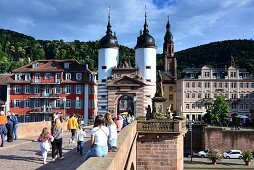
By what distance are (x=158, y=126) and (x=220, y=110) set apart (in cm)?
4614

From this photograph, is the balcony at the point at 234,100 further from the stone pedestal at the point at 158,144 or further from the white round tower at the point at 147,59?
the stone pedestal at the point at 158,144

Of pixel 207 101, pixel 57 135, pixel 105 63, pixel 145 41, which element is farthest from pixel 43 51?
pixel 57 135

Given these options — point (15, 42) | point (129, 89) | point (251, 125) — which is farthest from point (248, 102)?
point (15, 42)

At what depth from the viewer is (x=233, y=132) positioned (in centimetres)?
5772

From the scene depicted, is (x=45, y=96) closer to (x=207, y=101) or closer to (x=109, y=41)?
(x=109, y=41)

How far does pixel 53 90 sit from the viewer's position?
2306 inches

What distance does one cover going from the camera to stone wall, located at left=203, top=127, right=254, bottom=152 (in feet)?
188

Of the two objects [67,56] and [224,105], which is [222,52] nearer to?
[67,56]

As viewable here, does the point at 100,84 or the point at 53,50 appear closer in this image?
the point at 100,84

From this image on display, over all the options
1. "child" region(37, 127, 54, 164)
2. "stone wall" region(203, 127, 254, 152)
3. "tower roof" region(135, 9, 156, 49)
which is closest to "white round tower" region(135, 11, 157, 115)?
"tower roof" region(135, 9, 156, 49)

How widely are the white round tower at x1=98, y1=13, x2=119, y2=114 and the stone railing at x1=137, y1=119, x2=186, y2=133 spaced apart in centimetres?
2932

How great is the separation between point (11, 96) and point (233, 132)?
32.4 meters

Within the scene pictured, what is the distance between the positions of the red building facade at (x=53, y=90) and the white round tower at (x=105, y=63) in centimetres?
260

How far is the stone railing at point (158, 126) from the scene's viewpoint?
82.8ft
